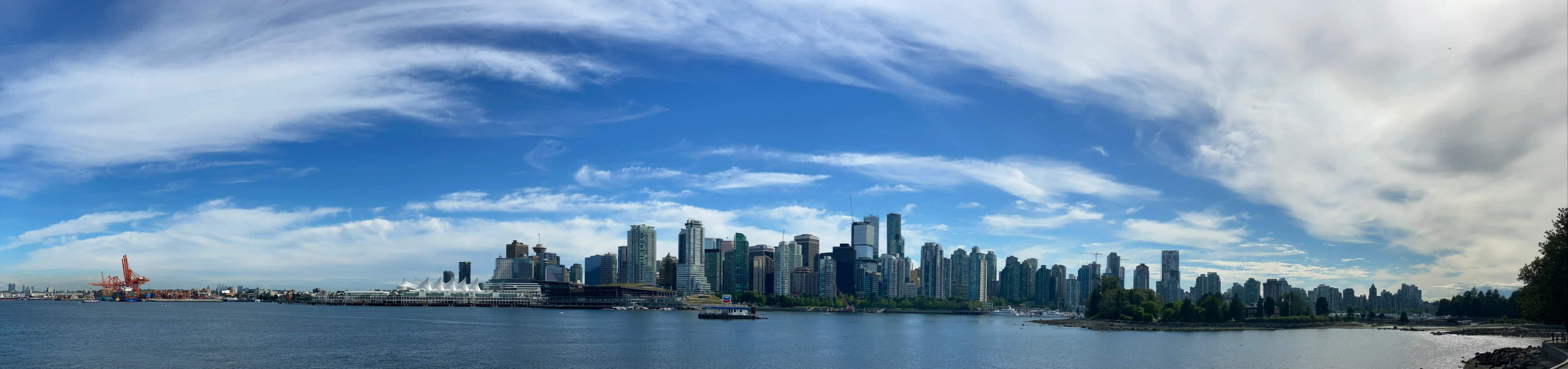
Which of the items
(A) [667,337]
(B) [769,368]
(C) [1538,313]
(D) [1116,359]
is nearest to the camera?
(C) [1538,313]

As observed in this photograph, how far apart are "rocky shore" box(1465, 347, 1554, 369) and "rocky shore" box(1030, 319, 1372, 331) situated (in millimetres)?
70396

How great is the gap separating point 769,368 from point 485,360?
25.9 m

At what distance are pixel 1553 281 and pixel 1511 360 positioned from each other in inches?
302

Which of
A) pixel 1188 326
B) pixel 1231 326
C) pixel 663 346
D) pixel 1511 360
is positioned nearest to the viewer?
pixel 1511 360

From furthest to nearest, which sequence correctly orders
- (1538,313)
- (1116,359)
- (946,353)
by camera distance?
1. (946,353)
2. (1116,359)
3. (1538,313)

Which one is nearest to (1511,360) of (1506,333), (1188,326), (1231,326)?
(1506,333)

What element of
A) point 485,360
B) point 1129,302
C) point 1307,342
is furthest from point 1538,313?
point 1129,302

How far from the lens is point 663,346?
104125 mm

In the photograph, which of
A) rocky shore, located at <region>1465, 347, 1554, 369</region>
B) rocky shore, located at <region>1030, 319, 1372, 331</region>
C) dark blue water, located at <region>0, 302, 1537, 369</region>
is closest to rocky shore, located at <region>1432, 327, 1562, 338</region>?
dark blue water, located at <region>0, 302, 1537, 369</region>

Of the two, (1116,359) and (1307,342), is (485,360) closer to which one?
(1116,359)

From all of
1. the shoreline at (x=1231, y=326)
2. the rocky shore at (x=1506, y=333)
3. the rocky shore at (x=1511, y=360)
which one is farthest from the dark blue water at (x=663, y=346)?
the shoreline at (x=1231, y=326)

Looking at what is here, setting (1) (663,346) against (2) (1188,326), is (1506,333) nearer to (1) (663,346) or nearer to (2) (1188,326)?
(2) (1188,326)

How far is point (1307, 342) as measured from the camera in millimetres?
122250

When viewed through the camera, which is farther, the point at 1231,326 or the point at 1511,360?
the point at 1231,326
